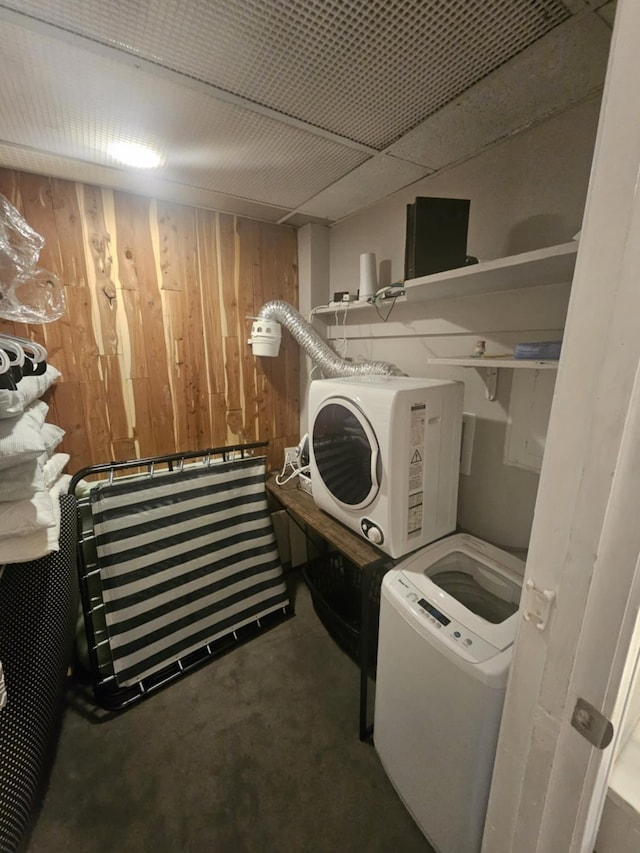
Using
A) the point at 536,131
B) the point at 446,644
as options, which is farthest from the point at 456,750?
the point at 536,131

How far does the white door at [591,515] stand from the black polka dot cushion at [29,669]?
125 cm

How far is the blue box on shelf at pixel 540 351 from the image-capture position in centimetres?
107

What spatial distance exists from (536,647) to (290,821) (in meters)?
1.29

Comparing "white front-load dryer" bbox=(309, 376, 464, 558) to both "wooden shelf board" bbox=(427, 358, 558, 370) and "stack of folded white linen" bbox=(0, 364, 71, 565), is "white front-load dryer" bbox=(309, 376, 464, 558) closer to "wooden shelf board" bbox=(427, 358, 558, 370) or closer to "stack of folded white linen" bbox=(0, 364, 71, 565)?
"wooden shelf board" bbox=(427, 358, 558, 370)

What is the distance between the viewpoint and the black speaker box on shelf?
132cm

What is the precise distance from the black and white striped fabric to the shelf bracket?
1.29 meters

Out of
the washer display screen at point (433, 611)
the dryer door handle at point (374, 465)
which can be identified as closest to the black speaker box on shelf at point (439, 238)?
the dryer door handle at point (374, 465)

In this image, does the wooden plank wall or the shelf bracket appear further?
the wooden plank wall

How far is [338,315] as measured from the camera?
88.7 inches

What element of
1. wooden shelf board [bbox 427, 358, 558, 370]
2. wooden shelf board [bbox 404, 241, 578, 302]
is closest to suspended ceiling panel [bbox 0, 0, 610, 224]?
wooden shelf board [bbox 404, 241, 578, 302]

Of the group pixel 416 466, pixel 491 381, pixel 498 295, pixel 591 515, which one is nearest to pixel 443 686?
pixel 416 466

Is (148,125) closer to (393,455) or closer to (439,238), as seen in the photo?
(439,238)

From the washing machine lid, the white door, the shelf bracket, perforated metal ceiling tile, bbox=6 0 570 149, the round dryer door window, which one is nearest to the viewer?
the white door

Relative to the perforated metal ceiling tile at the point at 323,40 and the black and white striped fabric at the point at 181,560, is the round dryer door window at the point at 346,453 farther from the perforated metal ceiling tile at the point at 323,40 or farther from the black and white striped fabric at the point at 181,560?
the perforated metal ceiling tile at the point at 323,40
